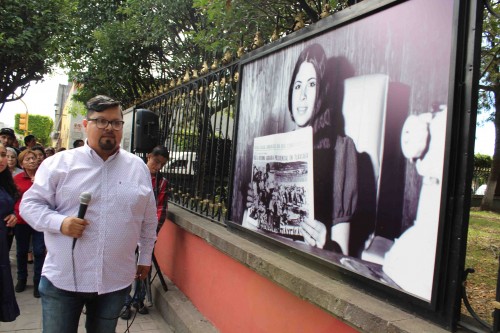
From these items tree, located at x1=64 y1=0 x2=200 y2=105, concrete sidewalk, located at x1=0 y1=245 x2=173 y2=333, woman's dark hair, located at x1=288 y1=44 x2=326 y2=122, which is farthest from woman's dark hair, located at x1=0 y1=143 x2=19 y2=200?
tree, located at x1=64 y1=0 x2=200 y2=105

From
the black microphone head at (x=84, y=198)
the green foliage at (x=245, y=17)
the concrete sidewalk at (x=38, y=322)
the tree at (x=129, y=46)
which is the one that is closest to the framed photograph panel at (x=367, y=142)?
the black microphone head at (x=84, y=198)

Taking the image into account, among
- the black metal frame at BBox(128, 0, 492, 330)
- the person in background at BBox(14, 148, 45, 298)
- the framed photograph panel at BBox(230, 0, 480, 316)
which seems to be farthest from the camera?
the person in background at BBox(14, 148, 45, 298)

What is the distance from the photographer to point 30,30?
987cm

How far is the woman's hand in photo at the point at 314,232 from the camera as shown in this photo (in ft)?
7.80

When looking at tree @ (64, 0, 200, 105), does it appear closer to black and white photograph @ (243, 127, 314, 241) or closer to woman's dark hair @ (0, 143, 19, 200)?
woman's dark hair @ (0, 143, 19, 200)

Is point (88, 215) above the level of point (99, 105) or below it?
below

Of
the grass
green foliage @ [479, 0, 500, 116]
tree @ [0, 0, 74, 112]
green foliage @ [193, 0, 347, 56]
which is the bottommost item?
the grass

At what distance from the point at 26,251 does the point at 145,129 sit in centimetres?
223

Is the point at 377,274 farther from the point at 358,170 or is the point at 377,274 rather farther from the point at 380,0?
the point at 380,0

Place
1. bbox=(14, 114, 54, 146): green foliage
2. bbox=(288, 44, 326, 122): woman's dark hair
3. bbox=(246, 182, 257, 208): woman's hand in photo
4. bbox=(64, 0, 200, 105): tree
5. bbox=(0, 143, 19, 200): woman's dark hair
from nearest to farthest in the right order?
bbox=(288, 44, 326, 122): woman's dark hair < bbox=(246, 182, 257, 208): woman's hand in photo < bbox=(0, 143, 19, 200): woman's dark hair < bbox=(64, 0, 200, 105): tree < bbox=(14, 114, 54, 146): green foliage

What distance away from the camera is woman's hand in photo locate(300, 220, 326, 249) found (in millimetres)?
2379

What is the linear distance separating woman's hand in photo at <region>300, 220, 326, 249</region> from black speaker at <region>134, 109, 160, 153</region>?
3.64 meters

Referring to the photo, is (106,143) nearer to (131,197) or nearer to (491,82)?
(131,197)

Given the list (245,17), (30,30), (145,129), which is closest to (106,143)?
(145,129)
